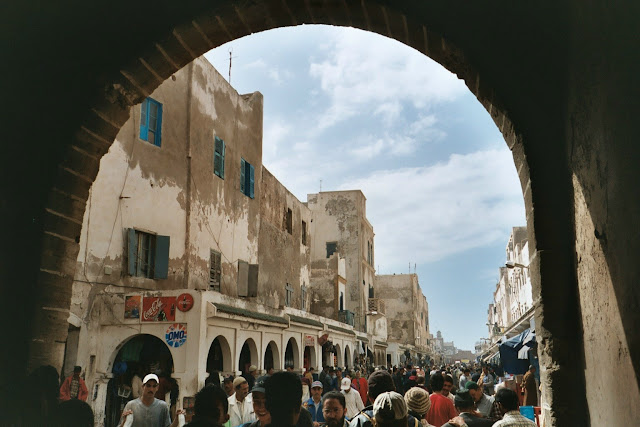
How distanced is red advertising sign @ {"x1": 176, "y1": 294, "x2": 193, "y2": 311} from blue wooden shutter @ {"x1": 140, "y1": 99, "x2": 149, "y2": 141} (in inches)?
158

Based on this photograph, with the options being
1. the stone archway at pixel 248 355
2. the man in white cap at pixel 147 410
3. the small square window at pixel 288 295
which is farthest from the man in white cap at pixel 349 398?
the small square window at pixel 288 295

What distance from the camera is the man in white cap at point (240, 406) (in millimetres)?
7008

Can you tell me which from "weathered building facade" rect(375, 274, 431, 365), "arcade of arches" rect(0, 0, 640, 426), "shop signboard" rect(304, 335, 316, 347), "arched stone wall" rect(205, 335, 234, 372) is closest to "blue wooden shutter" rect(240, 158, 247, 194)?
"arched stone wall" rect(205, 335, 234, 372)

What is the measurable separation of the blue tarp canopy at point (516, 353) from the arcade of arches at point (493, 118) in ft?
30.6

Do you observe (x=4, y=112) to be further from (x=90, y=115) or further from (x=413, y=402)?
(x=413, y=402)

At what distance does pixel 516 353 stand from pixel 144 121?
1095cm

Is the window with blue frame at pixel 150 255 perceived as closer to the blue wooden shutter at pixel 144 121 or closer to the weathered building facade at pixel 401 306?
the blue wooden shutter at pixel 144 121

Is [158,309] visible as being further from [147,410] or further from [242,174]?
[242,174]

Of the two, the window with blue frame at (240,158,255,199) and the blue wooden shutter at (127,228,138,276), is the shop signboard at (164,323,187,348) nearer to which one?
the blue wooden shutter at (127,228,138,276)

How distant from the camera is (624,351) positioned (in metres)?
2.74

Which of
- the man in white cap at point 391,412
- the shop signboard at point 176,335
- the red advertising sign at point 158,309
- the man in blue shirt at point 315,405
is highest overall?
the red advertising sign at point 158,309

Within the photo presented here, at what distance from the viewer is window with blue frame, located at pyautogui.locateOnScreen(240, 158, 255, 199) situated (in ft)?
61.3

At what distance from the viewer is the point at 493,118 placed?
13.8ft

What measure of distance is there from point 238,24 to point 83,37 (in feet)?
4.23
